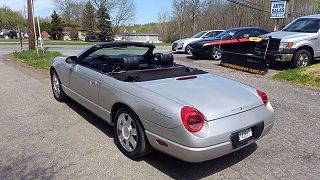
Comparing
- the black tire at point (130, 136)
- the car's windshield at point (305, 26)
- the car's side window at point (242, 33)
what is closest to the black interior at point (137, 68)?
the black tire at point (130, 136)

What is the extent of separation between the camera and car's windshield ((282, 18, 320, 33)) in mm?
10564

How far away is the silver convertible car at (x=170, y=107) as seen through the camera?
3084 mm

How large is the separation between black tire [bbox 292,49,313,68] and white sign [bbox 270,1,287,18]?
21.3 ft

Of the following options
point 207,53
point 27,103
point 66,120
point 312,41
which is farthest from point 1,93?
point 312,41

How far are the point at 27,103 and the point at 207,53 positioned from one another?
922 cm

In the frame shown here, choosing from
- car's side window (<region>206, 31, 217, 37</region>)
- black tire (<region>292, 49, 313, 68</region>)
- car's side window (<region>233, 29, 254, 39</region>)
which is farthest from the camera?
car's side window (<region>206, 31, 217, 37</region>)

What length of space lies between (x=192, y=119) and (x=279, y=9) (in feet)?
50.6

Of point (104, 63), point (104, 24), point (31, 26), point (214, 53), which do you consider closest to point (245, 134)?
point (104, 63)

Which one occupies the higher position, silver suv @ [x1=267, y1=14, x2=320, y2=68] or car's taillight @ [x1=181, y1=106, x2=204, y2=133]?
silver suv @ [x1=267, y1=14, x2=320, y2=68]

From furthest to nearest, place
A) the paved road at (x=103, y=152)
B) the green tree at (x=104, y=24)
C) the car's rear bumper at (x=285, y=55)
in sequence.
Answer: the green tree at (x=104, y=24) < the car's rear bumper at (x=285, y=55) < the paved road at (x=103, y=152)

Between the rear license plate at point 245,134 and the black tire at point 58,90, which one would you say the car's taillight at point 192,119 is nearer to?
the rear license plate at point 245,134

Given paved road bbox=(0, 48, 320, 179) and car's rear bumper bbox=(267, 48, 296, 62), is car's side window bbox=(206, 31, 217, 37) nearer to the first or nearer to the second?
car's rear bumper bbox=(267, 48, 296, 62)

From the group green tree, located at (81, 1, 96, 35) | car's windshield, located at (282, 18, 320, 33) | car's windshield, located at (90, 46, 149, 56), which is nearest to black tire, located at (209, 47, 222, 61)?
car's windshield, located at (282, 18, 320, 33)

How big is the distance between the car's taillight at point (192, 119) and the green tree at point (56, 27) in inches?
2380
